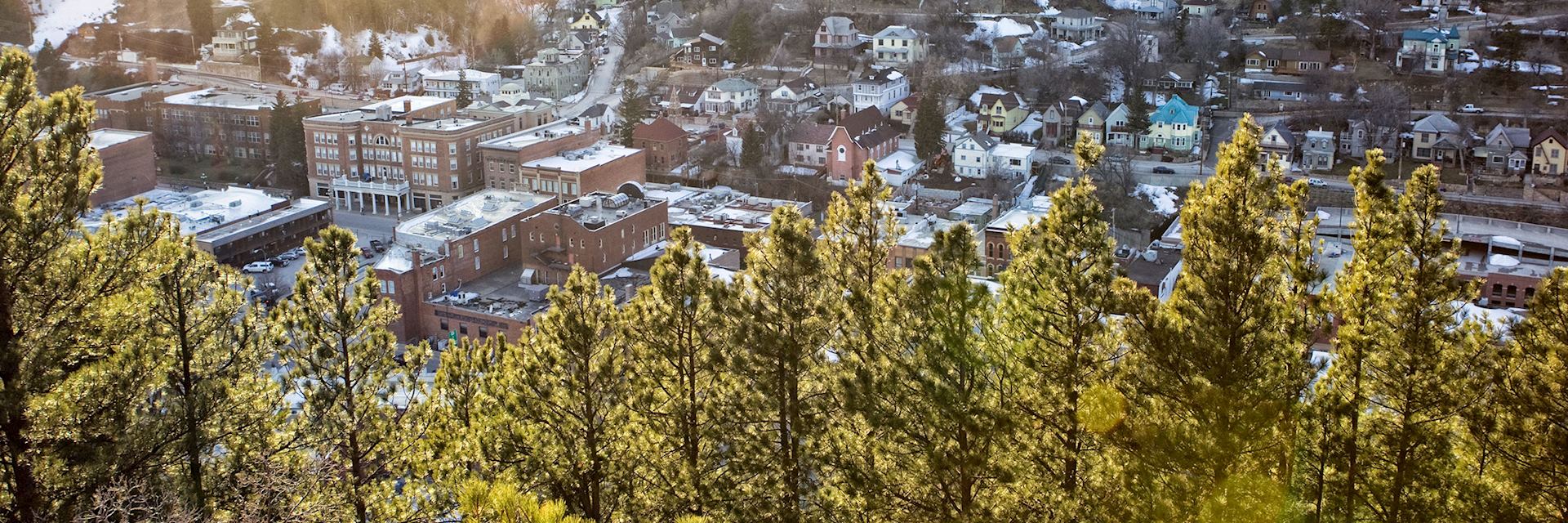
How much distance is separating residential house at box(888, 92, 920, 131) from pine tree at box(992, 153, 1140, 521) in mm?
25409

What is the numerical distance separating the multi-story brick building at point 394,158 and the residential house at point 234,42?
1372cm

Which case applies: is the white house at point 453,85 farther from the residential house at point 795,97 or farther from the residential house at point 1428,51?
the residential house at point 1428,51

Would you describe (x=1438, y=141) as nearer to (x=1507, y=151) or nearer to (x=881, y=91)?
(x=1507, y=151)

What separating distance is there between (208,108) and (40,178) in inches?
1132

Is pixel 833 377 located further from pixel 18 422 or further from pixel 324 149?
pixel 324 149

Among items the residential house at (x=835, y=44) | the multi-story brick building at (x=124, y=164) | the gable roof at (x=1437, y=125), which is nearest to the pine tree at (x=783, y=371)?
the multi-story brick building at (x=124, y=164)

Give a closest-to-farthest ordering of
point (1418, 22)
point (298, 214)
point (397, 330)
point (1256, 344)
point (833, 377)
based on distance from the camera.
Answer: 1. point (1256, 344)
2. point (833, 377)
3. point (397, 330)
4. point (298, 214)
5. point (1418, 22)

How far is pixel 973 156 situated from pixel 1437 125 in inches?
387

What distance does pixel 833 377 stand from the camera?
21.6 ft

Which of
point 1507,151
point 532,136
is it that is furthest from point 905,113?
point 1507,151

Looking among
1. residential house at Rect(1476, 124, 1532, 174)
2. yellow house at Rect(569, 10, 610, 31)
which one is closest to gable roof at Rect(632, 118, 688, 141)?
yellow house at Rect(569, 10, 610, 31)

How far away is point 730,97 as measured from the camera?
33188 millimetres

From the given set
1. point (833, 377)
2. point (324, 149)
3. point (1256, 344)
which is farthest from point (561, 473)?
point (324, 149)

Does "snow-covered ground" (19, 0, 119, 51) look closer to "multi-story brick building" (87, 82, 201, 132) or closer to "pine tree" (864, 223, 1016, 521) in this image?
"multi-story brick building" (87, 82, 201, 132)
